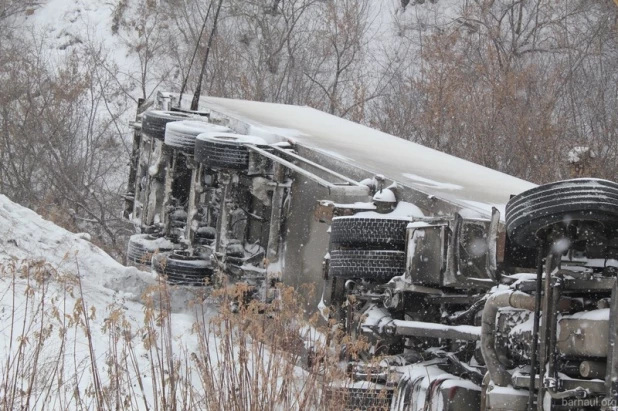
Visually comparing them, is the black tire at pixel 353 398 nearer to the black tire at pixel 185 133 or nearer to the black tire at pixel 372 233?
the black tire at pixel 372 233

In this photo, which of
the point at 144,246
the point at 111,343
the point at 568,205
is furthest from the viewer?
the point at 144,246

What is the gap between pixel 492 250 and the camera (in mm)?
4902

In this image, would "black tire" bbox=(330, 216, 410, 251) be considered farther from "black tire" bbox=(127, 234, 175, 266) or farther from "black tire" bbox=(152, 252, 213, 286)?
"black tire" bbox=(127, 234, 175, 266)

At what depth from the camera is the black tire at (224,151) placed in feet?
29.1

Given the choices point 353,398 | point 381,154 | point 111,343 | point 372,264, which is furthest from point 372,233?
point 381,154

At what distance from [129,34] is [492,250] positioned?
27294 mm

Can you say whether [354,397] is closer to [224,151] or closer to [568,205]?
[568,205]

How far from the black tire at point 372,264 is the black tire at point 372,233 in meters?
0.06

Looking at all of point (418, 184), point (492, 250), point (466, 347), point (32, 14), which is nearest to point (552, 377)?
point (492, 250)

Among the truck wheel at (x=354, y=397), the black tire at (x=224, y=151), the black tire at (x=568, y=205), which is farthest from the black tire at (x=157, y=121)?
the black tire at (x=568, y=205)

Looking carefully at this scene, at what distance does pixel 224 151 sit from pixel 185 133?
0.97 metres

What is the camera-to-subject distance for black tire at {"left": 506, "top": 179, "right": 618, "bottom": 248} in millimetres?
3654

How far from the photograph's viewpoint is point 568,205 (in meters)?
3.69

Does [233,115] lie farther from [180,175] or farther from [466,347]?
[466,347]
